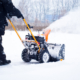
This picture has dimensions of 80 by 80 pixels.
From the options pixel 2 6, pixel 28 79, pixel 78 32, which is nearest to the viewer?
pixel 28 79

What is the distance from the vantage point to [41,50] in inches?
174

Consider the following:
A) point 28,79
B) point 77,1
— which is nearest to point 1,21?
point 28,79

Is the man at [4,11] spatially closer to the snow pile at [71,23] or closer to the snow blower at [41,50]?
the snow blower at [41,50]

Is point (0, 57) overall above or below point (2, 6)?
below

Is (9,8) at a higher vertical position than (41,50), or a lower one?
higher

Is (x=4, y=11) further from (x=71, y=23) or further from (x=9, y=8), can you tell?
(x=71, y=23)

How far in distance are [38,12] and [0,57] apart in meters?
11.0

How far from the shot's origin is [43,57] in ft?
14.5

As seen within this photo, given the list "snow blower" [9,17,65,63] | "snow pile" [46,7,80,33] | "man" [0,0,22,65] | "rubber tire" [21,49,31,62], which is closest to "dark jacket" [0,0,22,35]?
"man" [0,0,22,65]

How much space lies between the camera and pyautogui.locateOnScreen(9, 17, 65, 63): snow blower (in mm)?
4391

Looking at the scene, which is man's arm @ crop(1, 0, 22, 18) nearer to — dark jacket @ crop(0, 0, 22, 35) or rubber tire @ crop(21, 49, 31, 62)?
dark jacket @ crop(0, 0, 22, 35)

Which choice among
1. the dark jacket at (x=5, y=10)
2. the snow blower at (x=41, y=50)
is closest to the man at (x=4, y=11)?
the dark jacket at (x=5, y=10)

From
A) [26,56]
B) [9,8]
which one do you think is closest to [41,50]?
[26,56]

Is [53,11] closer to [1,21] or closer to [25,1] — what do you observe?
[25,1]
